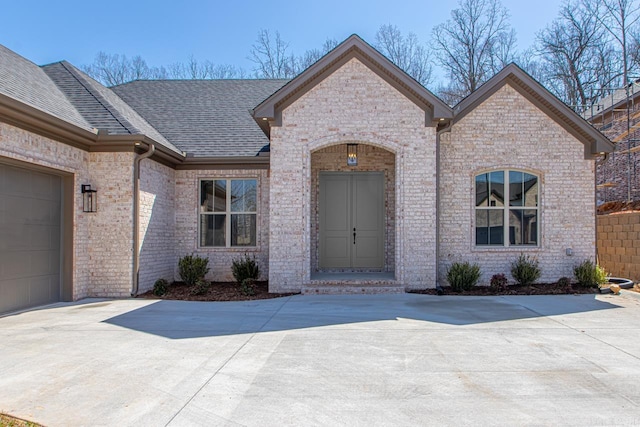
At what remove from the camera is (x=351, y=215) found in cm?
1259

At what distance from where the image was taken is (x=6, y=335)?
21.5ft

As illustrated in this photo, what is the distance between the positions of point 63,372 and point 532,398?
187 inches

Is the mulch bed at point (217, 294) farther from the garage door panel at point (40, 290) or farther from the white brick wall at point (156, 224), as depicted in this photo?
the garage door panel at point (40, 290)

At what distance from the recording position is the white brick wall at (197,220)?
482 inches

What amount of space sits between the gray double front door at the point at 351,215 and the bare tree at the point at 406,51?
57.8ft

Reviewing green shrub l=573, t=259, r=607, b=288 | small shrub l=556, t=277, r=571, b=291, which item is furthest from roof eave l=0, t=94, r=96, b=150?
green shrub l=573, t=259, r=607, b=288

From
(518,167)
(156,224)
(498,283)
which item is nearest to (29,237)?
(156,224)

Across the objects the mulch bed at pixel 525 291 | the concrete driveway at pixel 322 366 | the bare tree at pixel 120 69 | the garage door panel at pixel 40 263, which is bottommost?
the concrete driveway at pixel 322 366

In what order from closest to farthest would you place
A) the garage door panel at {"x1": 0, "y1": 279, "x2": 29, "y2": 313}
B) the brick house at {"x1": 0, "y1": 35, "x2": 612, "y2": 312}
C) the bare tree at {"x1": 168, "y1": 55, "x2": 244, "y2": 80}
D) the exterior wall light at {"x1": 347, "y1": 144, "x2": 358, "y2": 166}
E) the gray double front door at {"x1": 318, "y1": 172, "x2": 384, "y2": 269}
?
the garage door panel at {"x1": 0, "y1": 279, "x2": 29, "y2": 313}, the brick house at {"x1": 0, "y1": 35, "x2": 612, "y2": 312}, the exterior wall light at {"x1": 347, "y1": 144, "x2": 358, "y2": 166}, the gray double front door at {"x1": 318, "y1": 172, "x2": 384, "y2": 269}, the bare tree at {"x1": 168, "y1": 55, "x2": 244, "y2": 80}

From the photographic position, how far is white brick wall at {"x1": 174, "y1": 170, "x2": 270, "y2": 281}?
40.2 feet

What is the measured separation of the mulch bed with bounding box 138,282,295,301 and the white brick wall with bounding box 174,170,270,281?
0.93 metres

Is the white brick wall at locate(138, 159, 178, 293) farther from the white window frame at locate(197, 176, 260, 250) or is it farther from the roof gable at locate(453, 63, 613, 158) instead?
the roof gable at locate(453, 63, 613, 158)

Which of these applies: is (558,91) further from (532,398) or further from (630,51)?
(532,398)

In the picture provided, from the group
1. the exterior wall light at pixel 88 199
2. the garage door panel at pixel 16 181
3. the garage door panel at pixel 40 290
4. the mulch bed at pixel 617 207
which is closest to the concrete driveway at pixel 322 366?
the garage door panel at pixel 40 290
